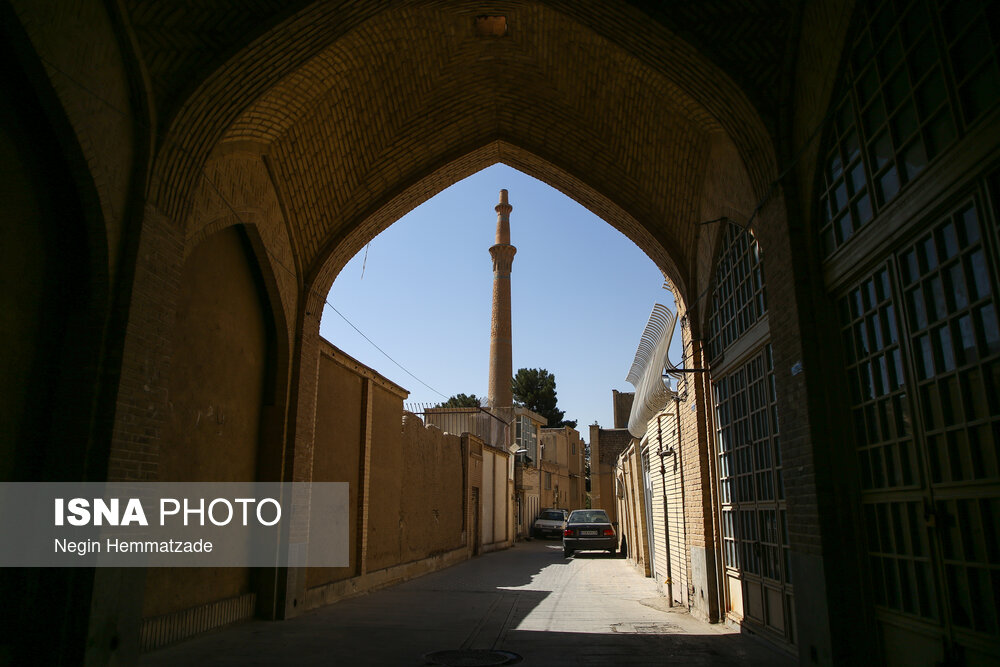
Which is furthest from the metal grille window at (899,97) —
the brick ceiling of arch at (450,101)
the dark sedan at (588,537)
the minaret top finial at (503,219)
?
the minaret top finial at (503,219)

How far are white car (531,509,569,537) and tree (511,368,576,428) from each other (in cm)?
2431

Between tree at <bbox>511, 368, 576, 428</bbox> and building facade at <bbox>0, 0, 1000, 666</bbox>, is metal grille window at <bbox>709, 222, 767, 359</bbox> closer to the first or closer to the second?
building facade at <bbox>0, 0, 1000, 666</bbox>

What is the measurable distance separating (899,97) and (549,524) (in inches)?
1123

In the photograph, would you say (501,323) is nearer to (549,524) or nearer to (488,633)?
(549,524)

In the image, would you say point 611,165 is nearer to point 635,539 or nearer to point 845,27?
point 845,27

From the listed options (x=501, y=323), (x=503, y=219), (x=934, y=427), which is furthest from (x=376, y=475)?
(x=503, y=219)

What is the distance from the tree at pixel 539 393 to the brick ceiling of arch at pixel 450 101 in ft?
155

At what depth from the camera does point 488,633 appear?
734 cm

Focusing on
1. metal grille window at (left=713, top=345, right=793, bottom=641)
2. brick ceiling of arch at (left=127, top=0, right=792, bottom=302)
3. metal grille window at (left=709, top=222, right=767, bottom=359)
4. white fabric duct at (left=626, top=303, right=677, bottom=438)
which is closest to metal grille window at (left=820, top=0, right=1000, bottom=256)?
brick ceiling of arch at (left=127, top=0, right=792, bottom=302)

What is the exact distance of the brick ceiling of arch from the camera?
5859 millimetres

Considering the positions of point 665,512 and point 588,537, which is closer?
point 665,512

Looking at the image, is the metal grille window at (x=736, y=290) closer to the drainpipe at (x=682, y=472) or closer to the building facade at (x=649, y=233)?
the building facade at (x=649, y=233)

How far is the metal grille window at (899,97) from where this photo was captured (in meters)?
3.45

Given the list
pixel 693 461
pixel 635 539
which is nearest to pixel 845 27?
pixel 693 461
